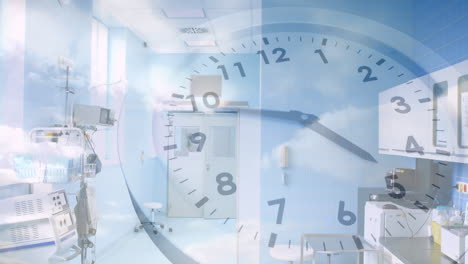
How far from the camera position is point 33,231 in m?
1.38

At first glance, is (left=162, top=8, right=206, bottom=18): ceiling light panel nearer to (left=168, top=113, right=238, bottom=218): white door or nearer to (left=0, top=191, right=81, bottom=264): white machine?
(left=168, top=113, right=238, bottom=218): white door

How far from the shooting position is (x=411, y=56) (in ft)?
6.20

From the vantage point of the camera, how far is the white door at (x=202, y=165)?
1.83 m

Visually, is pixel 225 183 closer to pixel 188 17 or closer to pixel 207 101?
pixel 207 101

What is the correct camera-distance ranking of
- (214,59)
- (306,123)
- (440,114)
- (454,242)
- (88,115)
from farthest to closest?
1. (306,123)
2. (214,59)
3. (88,115)
4. (440,114)
5. (454,242)

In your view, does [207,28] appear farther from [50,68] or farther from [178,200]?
[178,200]

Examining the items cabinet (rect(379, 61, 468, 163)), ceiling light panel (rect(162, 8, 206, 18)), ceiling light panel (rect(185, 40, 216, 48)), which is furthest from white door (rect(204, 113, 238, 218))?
cabinet (rect(379, 61, 468, 163))

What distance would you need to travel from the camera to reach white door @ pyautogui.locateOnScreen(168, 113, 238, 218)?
6.02ft

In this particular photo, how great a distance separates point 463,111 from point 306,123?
0.91 m

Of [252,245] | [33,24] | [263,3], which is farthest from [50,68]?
[252,245]

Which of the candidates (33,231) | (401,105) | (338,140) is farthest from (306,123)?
(33,231)

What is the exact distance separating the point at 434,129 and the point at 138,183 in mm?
1905

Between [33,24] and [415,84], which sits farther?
[415,84]

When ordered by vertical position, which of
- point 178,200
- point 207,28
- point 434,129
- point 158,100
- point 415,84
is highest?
point 207,28
